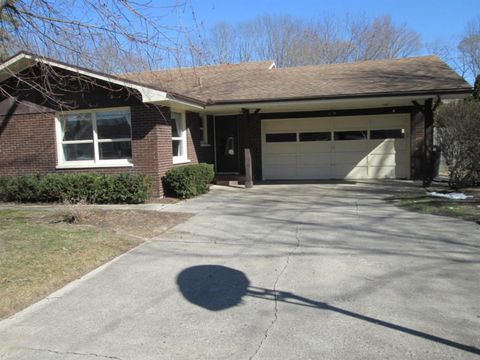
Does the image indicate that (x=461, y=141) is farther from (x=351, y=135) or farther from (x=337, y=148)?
(x=337, y=148)

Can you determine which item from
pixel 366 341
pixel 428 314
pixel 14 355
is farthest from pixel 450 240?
pixel 14 355

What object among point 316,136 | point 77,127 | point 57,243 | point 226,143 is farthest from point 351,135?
point 57,243

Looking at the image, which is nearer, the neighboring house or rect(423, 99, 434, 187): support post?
the neighboring house

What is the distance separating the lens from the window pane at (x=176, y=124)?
14.1 m

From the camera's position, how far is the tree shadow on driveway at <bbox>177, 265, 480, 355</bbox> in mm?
4242

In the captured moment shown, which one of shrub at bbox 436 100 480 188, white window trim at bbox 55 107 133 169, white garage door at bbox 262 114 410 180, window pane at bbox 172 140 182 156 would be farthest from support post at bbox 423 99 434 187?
white window trim at bbox 55 107 133 169

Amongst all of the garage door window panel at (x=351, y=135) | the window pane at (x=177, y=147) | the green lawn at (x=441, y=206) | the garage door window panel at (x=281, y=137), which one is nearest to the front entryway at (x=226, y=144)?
the garage door window panel at (x=281, y=137)

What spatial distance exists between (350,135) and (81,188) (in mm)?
9774

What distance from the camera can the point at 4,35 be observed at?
7.27 metres

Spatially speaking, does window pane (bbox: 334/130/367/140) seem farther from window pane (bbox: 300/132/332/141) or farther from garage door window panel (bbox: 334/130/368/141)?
window pane (bbox: 300/132/332/141)

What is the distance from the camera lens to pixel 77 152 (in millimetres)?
13086

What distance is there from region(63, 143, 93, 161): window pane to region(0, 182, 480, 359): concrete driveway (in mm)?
5873

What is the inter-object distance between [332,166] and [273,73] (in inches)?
183

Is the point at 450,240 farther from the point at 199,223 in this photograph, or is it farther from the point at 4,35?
the point at 4,35
